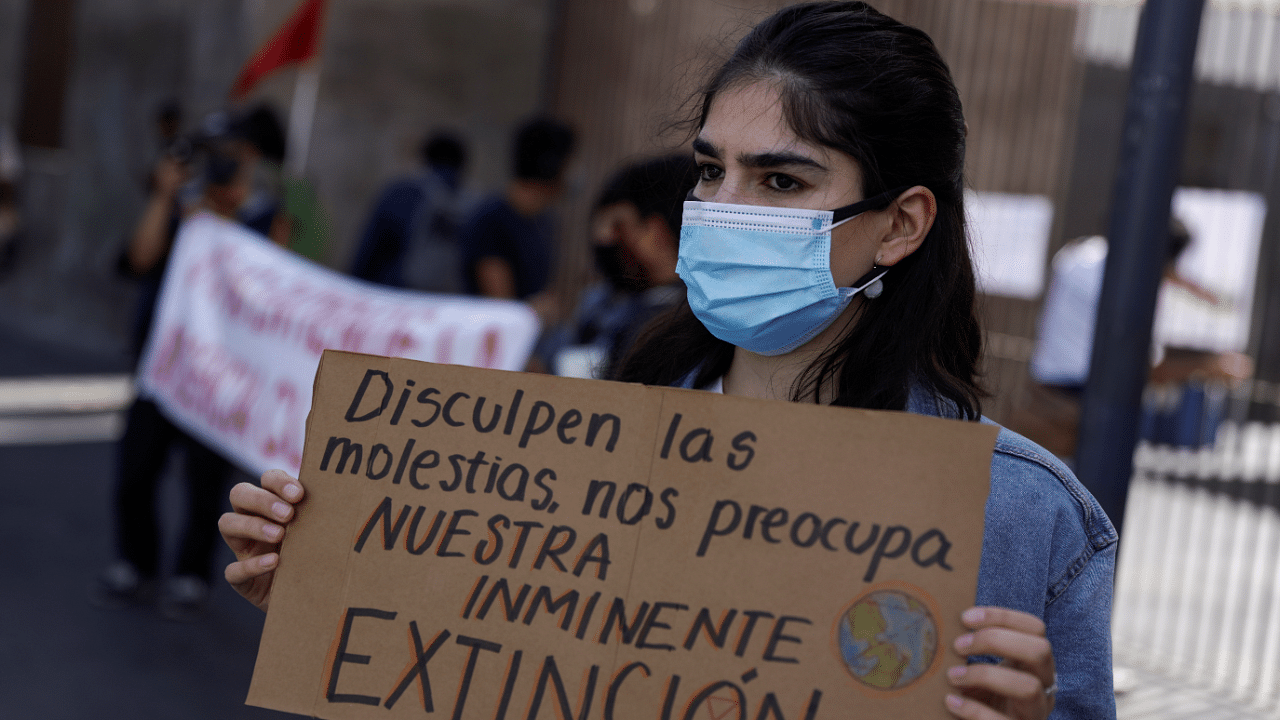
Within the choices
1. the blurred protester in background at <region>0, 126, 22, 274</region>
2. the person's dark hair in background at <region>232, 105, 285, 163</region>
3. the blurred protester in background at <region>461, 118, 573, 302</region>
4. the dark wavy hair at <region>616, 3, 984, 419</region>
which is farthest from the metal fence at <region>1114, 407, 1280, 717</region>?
the blurred protester in background at <region>0, 126, 22, 274</region>

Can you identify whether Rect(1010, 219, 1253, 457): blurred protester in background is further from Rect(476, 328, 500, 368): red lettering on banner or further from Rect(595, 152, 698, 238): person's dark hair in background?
Rect(476, 328, 500, 368): red lettering on banner

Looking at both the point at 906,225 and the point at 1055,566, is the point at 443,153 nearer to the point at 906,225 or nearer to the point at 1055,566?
the point at 906,225

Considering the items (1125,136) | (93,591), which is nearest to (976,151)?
(1125,136)

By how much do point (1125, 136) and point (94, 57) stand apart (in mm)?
11401

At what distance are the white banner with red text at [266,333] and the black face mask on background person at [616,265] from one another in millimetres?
299

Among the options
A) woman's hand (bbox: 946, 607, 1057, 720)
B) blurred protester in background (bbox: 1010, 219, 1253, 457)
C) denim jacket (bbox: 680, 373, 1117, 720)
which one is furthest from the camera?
blurred protester in background (bbox: 1010, 219, 1253, 457)

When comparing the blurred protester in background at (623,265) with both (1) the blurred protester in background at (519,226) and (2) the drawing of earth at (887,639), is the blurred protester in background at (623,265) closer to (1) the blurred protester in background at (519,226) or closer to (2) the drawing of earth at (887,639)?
(1) the blurred protester in background at (519,226)

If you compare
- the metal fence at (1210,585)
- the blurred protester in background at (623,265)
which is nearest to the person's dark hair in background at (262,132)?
the blurred protester in background at (623,265)

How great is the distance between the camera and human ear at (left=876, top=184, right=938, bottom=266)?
1.69m

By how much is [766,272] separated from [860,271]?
0.13 m

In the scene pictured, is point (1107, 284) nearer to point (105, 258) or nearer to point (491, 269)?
point (491, 269)

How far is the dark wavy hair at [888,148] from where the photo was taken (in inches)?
63.8

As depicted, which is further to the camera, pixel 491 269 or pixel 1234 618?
pixel 1234 618

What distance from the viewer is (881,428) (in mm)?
1396
